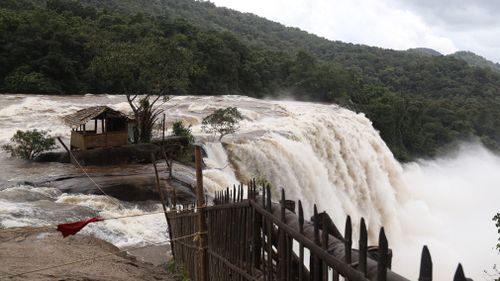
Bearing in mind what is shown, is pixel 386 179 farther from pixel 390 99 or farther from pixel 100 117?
pixel 390 99

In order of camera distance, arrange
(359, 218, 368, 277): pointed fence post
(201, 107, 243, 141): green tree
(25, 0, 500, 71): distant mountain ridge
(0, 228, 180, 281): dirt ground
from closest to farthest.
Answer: (359, 218, 368, 277): pointed fence post → (0, 228, 180, 281): dirt ground → (201, 107, 243, 141): green tree → (25, 0, 500, 71): distant mountain ridge

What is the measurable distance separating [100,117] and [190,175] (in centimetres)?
315

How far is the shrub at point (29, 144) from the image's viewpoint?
44.9 ft

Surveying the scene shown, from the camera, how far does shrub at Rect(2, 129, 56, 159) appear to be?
44.9 ft

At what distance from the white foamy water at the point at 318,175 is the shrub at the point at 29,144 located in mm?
408

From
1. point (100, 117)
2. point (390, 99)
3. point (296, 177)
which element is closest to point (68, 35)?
point (100, 117)

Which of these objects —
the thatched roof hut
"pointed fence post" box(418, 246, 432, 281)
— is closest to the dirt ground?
"pointed fence post" box(418, 246, 432, 281)

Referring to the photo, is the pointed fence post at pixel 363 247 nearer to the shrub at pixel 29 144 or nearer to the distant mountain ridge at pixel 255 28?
the shrub at pixel 29 144

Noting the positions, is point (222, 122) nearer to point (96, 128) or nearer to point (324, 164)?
point (324, 164)

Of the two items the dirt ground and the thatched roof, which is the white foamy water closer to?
the dirt ground

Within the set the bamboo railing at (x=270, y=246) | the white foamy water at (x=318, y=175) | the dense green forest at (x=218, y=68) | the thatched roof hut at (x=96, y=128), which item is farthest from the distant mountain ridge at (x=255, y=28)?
the bamboo railing at (x=270, y=246)

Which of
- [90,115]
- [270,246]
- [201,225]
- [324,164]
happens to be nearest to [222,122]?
[324,164]

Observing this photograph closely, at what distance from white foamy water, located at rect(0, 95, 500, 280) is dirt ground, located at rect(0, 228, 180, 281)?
0.84m

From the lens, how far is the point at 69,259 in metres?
6.70
